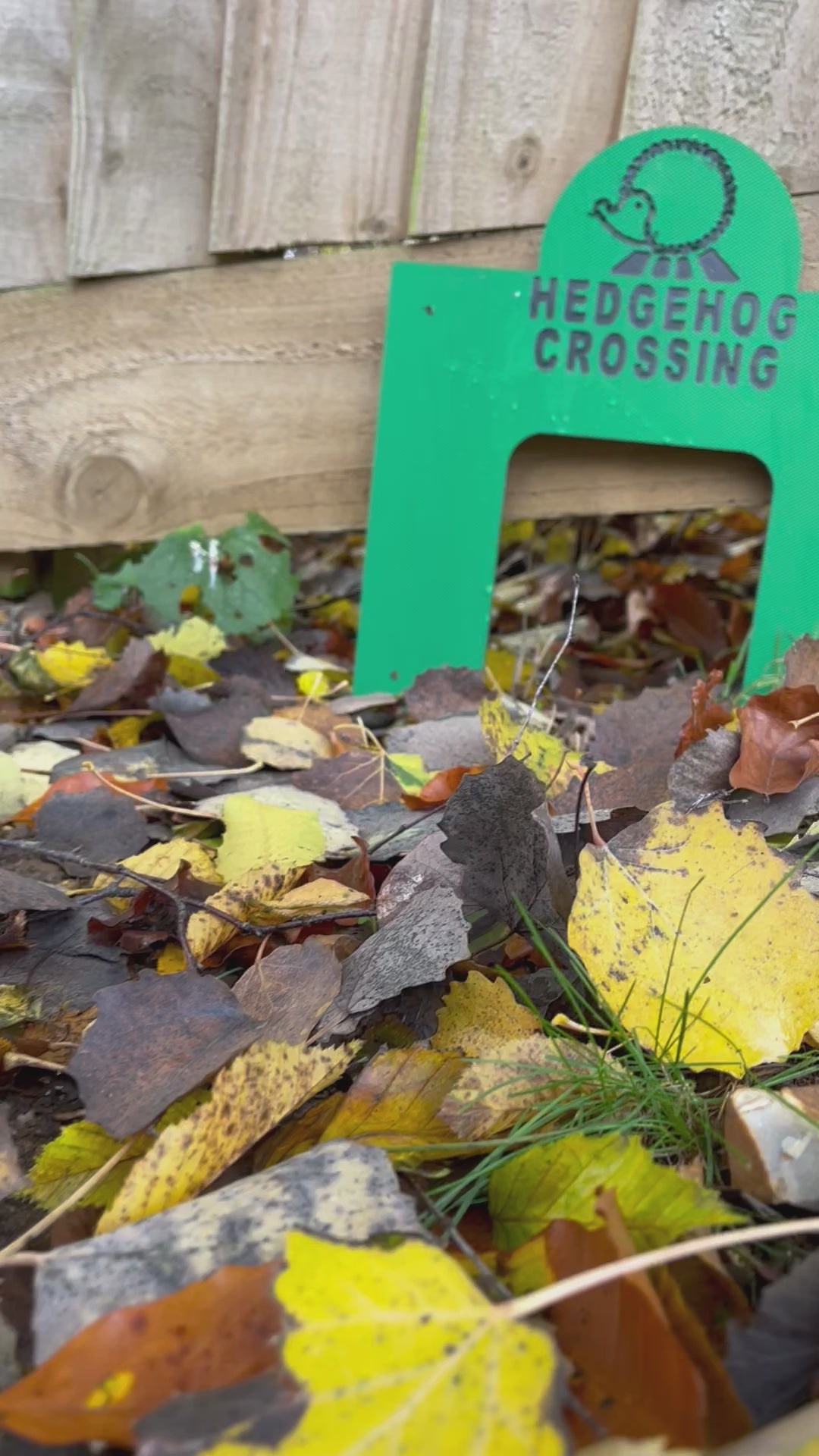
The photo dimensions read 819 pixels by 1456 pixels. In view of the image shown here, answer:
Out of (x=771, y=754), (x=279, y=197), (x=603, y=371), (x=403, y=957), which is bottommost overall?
(x=403, y=957)

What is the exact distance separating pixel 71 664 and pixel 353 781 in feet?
2.18

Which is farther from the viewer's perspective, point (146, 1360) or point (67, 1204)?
point (67, 1204)

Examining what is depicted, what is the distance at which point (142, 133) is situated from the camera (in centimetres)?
182

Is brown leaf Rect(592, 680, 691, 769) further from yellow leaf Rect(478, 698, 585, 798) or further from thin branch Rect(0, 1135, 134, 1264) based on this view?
thin branch Rect(0, 1135, 134, 1264)

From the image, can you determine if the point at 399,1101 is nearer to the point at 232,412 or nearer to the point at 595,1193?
the point at 595,1193

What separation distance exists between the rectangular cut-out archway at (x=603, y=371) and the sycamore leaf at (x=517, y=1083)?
111 cm

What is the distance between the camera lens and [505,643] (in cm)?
217

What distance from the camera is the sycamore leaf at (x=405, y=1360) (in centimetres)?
46

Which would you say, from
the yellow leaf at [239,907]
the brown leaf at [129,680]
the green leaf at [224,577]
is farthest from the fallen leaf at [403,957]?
the green leaf at [224,577]

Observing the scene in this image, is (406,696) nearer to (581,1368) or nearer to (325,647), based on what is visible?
(325,647)

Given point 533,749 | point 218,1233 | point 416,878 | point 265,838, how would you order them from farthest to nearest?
1. point 533,749
2. point 265,838
3. point 416,878
4. point 218,1233

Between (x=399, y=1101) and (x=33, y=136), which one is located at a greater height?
(x=33, y=136)

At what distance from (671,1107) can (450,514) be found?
1236 millimetres

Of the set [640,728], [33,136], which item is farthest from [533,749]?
[33,136]
